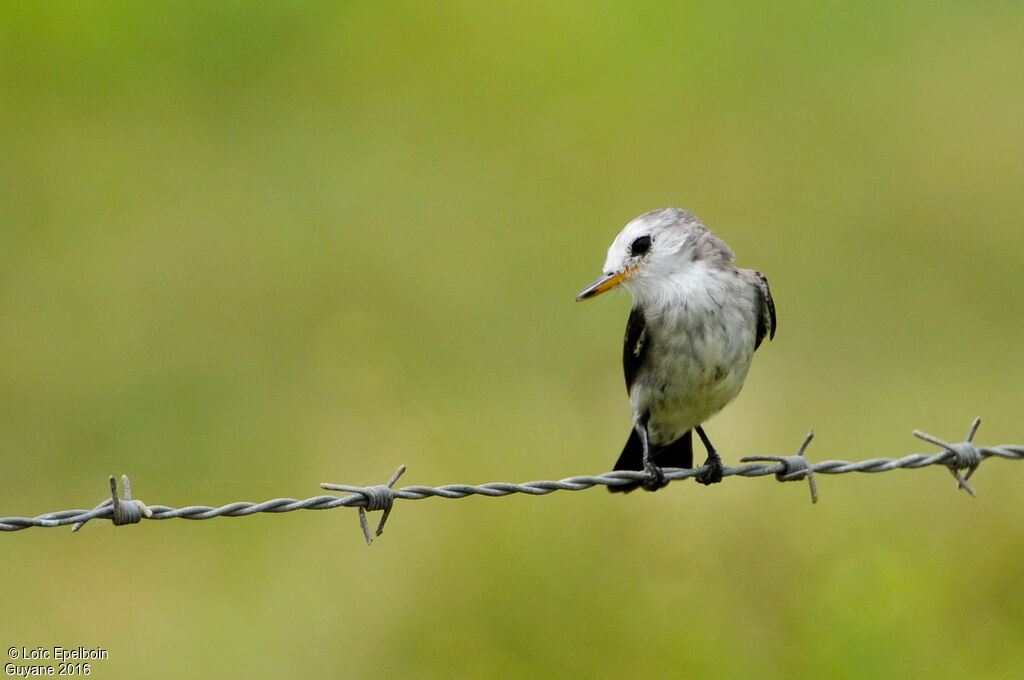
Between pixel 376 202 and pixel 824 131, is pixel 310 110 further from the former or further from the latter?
pixel 824 131

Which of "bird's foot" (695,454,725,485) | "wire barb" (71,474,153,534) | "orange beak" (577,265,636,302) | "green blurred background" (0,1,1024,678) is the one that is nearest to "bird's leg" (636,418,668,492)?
"bird's foot" (695,454,725,485)

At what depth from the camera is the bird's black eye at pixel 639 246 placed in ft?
20.9

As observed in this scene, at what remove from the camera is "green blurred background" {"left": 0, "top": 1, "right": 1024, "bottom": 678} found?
7.47 m

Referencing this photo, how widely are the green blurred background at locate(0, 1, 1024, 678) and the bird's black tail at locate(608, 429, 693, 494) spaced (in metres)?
0.77

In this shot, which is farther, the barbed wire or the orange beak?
the orange beak

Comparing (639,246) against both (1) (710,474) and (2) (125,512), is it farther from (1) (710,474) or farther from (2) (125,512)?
(2) (125,512)

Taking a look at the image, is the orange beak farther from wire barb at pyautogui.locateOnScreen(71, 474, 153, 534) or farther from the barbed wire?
wire barb at pyautogui.locateOnScreen(71, 474, 153, 534)

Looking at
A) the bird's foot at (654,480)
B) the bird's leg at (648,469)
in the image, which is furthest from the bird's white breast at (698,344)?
the bird's foot at (654,480)

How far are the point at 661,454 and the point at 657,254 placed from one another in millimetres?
1217

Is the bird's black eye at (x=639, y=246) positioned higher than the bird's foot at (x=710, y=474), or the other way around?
the bird's black eye at (x=639, y=246)

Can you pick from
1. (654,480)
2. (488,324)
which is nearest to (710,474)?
(654,480)

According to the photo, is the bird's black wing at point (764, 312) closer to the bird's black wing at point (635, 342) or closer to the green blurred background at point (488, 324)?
the bird's black wing at point (635, 342)

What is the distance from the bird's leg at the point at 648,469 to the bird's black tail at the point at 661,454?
0.30 ft

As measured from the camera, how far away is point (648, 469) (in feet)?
21.0
